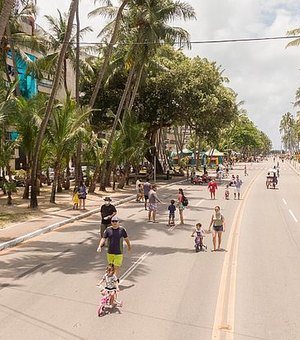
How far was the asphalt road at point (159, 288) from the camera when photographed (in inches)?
298

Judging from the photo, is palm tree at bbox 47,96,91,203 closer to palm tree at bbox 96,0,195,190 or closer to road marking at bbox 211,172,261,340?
palm tree at bbox 96,0,195,190

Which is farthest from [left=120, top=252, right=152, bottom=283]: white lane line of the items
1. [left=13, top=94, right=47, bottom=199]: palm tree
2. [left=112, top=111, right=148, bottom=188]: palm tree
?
[left=112, top=111, right=148, bottom=188]: palm tree

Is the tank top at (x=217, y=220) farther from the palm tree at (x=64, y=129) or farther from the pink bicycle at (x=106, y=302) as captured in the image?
the palm tree at (x=64, y=129)

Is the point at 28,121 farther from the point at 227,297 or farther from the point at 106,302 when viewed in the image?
the point at 227,297

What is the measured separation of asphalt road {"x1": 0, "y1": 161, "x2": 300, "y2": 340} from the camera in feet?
24.8

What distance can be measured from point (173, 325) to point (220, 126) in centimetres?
4371

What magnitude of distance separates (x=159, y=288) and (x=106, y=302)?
1.83 metres

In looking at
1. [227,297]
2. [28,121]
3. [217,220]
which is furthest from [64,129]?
[227,297]

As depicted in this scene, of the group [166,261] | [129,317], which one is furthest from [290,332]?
[166,261]

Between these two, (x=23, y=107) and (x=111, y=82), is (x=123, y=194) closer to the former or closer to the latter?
(x=23, y=107)

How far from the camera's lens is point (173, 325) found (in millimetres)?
7711

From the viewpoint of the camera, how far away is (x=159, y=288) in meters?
9.89

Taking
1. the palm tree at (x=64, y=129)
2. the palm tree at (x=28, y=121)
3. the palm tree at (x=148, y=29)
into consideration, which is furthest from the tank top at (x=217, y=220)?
the palm tree at (x=148, y=29)

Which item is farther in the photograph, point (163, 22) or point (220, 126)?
point (220, 126)
